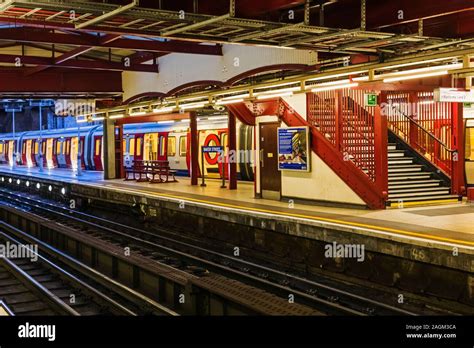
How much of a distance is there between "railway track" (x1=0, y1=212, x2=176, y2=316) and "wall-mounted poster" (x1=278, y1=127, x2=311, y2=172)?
5770mm

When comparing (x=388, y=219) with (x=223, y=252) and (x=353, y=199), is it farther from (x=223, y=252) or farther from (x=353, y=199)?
(x=223, y=252)

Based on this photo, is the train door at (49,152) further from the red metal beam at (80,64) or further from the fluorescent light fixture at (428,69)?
the fluorescent light fixture at (428,69)

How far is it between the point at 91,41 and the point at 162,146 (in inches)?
516

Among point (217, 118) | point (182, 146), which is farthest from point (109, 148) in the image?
point (217, 118)

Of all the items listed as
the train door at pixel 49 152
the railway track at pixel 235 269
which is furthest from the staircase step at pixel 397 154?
the train door at pixel 49 152

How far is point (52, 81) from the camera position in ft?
69.4

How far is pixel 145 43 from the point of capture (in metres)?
15.6

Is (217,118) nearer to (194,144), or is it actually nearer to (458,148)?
(194,144)

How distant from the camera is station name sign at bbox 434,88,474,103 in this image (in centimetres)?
1252

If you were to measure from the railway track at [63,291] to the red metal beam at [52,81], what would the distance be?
767 cm

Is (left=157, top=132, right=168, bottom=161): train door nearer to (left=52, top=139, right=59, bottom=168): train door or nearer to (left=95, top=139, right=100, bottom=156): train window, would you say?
(left=95, top=139, right=100, bottom=156): train window

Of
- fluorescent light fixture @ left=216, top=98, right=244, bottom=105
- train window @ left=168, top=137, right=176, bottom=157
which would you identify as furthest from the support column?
fluorescent light fixture @ left=216, top=98, right=244, bottom=105

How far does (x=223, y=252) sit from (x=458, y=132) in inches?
258

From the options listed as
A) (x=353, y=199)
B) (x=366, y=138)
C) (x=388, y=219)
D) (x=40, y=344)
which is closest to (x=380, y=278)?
(x=388, y=219)
